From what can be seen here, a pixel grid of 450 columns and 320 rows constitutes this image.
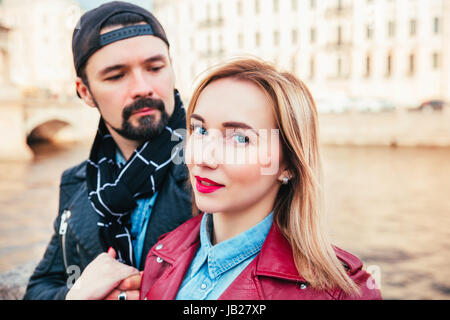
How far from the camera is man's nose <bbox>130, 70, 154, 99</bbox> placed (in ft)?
5.11

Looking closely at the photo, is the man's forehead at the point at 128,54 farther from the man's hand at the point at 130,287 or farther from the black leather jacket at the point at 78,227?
the man's hand at the point at 130,287

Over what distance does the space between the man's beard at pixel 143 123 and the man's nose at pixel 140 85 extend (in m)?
0.03

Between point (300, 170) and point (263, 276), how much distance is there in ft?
1.06

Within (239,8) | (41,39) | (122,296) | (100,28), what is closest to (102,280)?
(122,296)

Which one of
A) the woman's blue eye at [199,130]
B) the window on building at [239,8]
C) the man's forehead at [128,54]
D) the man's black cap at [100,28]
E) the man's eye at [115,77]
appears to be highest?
the window on building at [239,8]

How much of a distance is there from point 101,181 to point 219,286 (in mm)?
711

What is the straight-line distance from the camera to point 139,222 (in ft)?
5.51

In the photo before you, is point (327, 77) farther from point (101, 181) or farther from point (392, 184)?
point (101, 181)

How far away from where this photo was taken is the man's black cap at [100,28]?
1552mm

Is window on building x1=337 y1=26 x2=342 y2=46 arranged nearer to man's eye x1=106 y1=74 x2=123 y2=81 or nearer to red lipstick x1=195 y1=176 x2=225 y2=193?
man's eye x1=106 y1=74 x2=123 y2=81

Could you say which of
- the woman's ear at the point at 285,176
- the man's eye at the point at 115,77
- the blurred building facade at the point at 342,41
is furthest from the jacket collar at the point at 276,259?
the blurred building facade at the point at 342,41

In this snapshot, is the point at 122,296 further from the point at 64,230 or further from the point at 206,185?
the point at 64,230

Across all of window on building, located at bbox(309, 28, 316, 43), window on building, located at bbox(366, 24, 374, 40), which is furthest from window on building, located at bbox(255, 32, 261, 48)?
window on building, located at bbox(366, 24, 374, 40)

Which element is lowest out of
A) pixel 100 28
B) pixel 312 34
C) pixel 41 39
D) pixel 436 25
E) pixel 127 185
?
pixel 127 185
